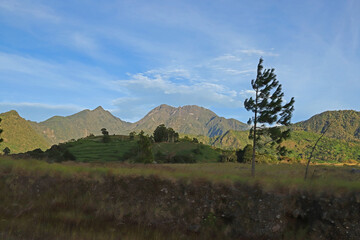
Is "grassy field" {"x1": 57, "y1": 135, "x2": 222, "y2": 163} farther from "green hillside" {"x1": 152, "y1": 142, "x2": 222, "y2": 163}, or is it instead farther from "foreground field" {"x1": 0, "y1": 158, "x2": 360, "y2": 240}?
"foreground field" {"x1": 0, "y1": 158, "x2": 360, "y2": 240}

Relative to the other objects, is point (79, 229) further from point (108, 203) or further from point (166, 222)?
point (166, 222)

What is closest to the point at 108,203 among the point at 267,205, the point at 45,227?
the point at 45,227

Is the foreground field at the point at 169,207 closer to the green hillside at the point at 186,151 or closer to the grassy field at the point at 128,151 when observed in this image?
the grassy field at the point at 128,151

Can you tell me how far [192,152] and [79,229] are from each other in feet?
345

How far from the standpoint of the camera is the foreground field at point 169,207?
9.80m

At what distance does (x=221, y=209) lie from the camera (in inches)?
443

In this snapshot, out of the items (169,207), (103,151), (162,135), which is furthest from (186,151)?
(169,207)

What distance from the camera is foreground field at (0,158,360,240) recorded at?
9805mm

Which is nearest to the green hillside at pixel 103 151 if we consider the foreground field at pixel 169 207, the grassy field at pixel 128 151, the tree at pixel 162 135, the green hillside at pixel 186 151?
the grassy field at pixel 128 151

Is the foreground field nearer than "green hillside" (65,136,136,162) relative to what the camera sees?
Yes

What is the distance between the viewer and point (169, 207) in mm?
11516

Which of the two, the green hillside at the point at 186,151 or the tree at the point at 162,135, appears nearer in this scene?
the green hillside at the point at 186,151

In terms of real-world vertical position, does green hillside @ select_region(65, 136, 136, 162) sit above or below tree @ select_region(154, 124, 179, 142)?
below

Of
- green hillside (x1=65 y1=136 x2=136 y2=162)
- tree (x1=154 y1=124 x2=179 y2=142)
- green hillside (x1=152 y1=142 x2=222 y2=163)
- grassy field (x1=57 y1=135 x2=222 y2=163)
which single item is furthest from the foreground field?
tree (x1=154 y1=124 x2=179 y2=142)
